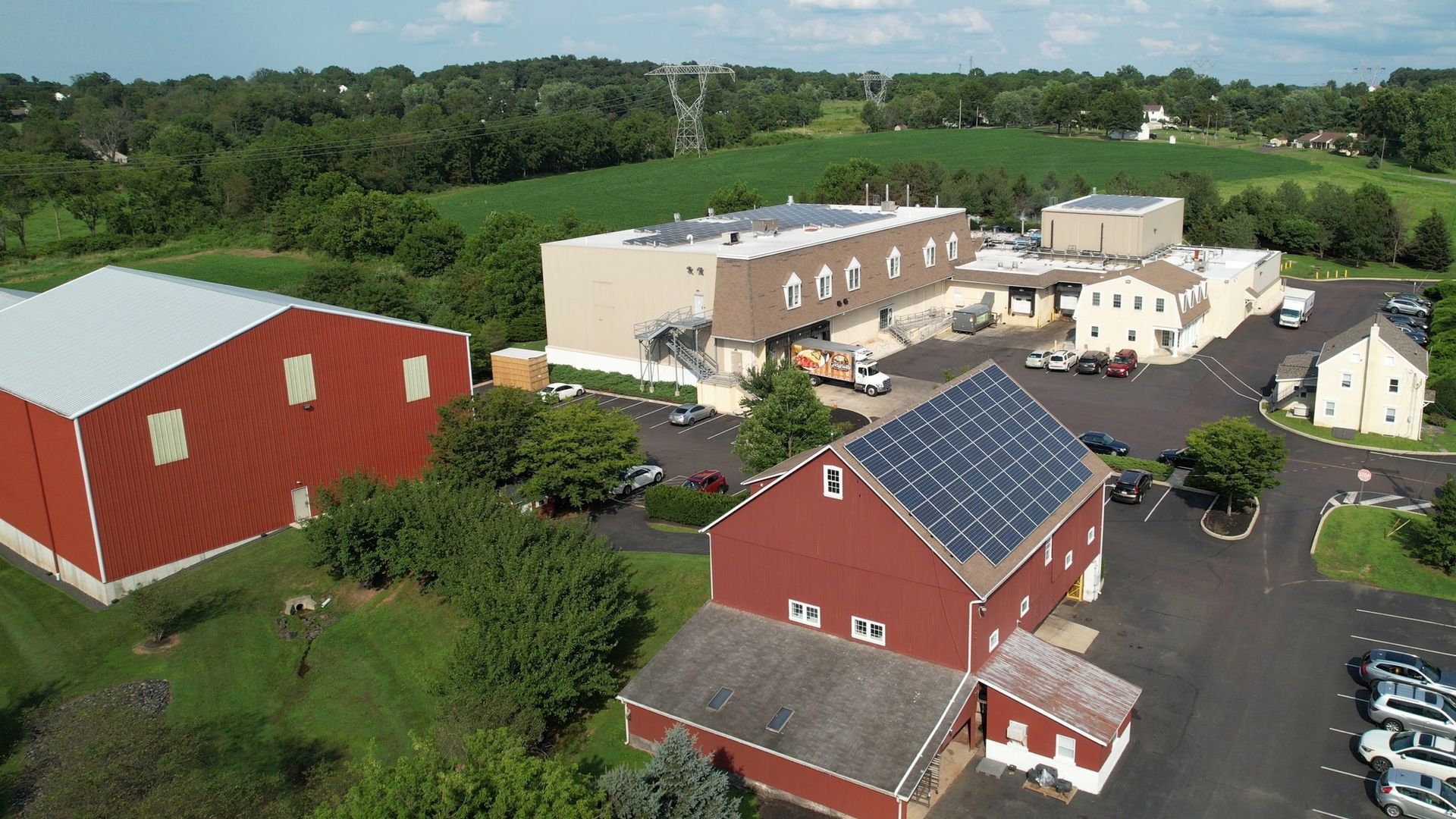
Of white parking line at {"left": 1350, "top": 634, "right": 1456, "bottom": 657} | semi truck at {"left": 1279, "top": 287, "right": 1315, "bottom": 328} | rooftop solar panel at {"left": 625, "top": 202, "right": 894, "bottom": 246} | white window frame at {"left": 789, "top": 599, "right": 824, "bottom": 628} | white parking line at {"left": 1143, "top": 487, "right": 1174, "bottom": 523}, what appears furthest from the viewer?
semi truck at {"left": 1279, "top": 287, "right": 1315, "bottom": 328}

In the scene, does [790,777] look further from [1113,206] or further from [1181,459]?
[1113,206]

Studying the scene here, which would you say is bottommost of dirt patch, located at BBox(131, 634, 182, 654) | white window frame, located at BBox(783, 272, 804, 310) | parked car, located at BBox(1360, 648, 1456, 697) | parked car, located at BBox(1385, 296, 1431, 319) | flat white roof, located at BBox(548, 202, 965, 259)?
dirt patch, located at BBox(131, 634, 182, 654)

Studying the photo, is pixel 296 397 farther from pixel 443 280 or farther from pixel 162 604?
pixel 443 280

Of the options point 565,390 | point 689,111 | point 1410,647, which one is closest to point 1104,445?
point 1410,647

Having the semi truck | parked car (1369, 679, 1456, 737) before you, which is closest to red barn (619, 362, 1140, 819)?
parked car (1369, 679, 1456, 737)

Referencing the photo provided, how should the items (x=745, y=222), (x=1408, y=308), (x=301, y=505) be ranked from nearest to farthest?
(x=301, y=505) → (x=1408, y=308) → (x=745, y=222)

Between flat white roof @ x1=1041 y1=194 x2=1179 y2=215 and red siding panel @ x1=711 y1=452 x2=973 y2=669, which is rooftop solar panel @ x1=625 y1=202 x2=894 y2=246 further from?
red siding panel @ x1=711 y1=452 x2=973 y2=669
